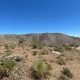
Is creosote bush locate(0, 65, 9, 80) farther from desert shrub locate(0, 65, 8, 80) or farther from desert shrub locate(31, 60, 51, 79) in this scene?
desert shrub locate(31, 60, 51, 79)

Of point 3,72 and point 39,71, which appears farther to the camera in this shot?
point 39,71

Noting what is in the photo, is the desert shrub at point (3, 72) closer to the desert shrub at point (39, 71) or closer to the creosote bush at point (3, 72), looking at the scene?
the creosote bush at point (3, 72)

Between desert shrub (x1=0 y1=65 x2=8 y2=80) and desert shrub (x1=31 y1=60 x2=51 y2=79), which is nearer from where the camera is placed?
desert shrub (x1=0 y1=65 x2=8 y2=80)

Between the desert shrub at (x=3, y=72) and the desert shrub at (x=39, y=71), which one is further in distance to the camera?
the desert shrub at (x=39, y=71)

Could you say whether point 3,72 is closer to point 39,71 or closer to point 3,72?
point 3,72

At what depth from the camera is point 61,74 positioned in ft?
28.7

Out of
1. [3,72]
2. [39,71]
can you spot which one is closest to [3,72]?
[3,72]

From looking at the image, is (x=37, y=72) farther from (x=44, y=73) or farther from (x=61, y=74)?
(x=61, y=74)

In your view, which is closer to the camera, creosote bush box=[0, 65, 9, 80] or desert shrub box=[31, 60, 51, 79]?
creosote bush box=[0, 65, 9, 80]

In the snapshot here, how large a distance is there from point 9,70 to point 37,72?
166cm

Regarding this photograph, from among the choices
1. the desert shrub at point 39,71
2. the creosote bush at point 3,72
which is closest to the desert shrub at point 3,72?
the creosote bush at point 3,72

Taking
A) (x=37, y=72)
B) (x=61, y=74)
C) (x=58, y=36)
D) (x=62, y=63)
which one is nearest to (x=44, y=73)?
(x=37, y=72)

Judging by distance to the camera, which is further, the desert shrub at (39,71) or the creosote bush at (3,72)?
the desert shrub at (39,71)

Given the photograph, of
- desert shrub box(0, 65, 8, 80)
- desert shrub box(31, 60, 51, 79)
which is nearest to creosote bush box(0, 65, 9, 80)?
desert shrub box(0, 65, 8, 80)
